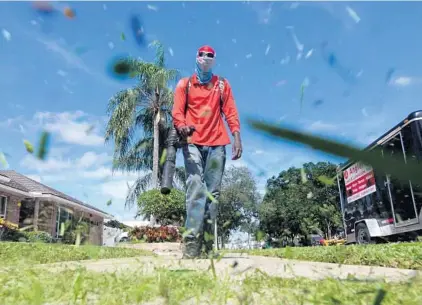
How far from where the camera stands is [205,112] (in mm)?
4688

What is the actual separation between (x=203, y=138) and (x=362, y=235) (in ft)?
33.8

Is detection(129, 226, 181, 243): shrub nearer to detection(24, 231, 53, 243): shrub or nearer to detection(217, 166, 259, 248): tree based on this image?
detection(24, 231, 53, 243): shrub

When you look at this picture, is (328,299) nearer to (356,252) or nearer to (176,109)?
(176,109)

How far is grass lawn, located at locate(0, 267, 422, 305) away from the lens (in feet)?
5.09

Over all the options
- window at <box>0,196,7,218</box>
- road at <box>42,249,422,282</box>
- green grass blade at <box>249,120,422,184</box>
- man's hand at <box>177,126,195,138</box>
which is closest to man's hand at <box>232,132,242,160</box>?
man's hand at <box>177,126,195,138</box>

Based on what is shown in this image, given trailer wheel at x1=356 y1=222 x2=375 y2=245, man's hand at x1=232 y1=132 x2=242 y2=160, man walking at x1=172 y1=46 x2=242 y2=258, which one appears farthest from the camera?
trailer wheel at x1=356 y1=222 x2=375 y2=245

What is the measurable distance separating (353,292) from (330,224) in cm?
5216

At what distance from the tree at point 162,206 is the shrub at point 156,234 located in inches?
92.6

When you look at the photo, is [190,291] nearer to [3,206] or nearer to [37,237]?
[37,237]

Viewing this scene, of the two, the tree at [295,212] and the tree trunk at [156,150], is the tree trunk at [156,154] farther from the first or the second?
Answer: the tree at [295,212]

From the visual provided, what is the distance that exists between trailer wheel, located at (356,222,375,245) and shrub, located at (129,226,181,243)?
8225mm

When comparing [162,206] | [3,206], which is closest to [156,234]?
[162,206]

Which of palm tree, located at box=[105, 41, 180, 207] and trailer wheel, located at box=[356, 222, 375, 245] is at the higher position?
palm tree, located at box=[105, 41, 180, 207]

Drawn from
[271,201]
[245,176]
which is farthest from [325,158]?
[271,201]
